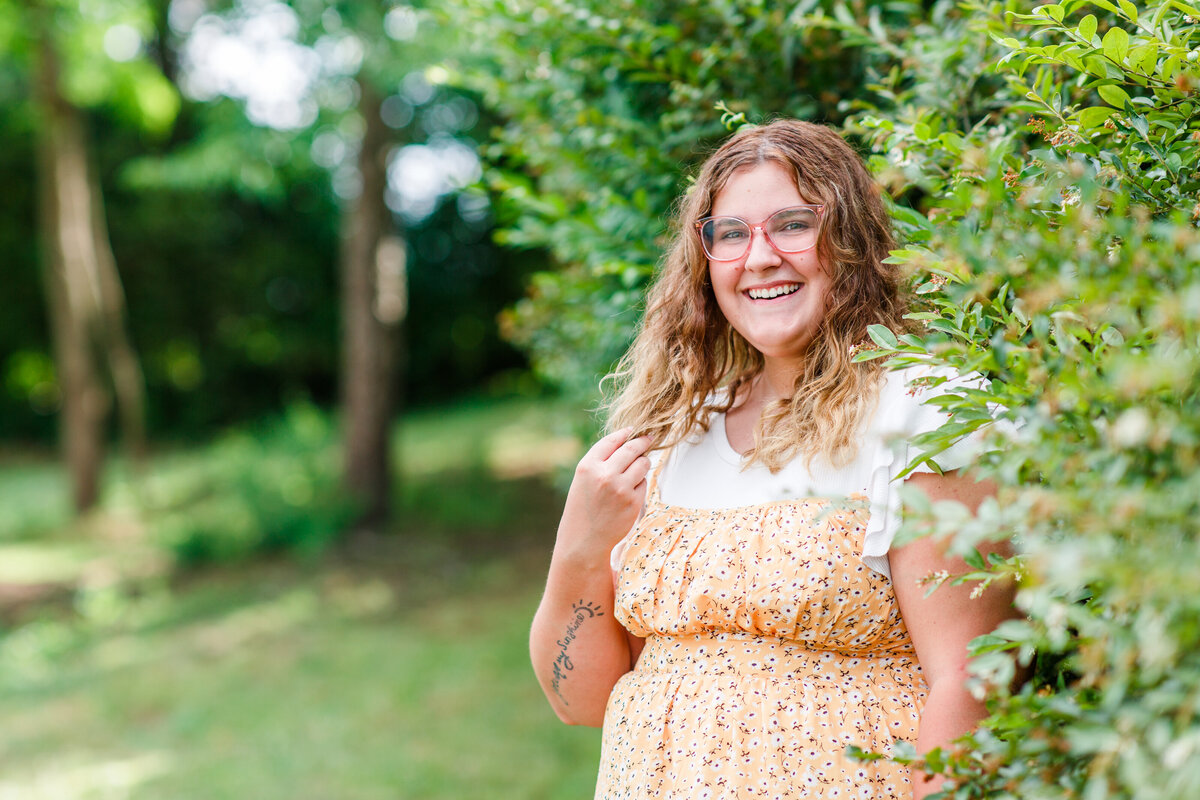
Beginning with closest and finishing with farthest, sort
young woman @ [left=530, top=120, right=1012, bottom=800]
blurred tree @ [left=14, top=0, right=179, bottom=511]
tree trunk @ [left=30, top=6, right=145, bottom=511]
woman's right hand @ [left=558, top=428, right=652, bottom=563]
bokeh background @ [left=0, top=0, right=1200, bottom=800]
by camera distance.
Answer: bokeh background @ [left=0, top=0, right=1200, bottom=800]
young woman @ [left=530, top=120, right=1012, bottom=800]
woman's right hand @ [left=558, top=428, right=652, bottom=563]
blurred tree @ [left=14, top=0, right=179, bottom=511]
tree trunk @ [left=30, top=6, right=145, bottom=511]

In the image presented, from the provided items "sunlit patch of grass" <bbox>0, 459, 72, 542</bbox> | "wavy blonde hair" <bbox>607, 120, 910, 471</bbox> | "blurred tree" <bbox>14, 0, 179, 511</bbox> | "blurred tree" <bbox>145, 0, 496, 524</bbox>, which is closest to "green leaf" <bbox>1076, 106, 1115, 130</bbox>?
"wavy blonde hair" <bbox>607, 120, 910, 471</bbox>

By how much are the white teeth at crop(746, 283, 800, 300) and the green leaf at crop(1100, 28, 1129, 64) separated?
0.63 metres

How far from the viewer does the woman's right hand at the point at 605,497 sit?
1887mm

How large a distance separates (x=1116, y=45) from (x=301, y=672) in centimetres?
636

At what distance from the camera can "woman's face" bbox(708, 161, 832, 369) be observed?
1832 millimetres

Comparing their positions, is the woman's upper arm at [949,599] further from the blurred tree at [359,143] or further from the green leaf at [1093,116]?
the blurred tree at [359,143]

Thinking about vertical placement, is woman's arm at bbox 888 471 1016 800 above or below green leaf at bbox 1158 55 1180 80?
below

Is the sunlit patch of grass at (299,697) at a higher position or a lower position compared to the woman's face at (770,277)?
lower

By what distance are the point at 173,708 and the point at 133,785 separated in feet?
3.23

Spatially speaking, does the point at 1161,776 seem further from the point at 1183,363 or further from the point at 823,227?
the point at 823,227

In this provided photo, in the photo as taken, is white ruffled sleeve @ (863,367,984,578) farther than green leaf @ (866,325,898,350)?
Yes

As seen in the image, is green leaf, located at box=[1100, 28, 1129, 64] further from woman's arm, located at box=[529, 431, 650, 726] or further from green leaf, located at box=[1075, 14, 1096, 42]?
woman's arm, located at box=[529, 431, 650, 726]

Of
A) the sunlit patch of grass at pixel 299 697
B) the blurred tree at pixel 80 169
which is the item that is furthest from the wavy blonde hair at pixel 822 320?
the blurred tree at pixel 80 169

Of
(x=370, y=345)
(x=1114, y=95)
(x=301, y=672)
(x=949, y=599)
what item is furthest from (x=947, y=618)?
(x=370, y=345)
